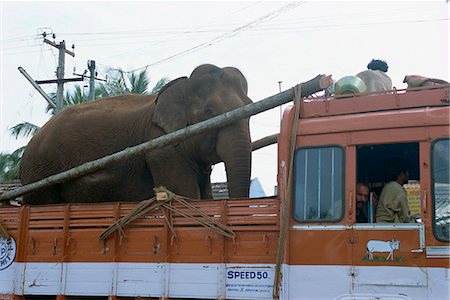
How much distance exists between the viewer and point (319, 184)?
18.1 feet

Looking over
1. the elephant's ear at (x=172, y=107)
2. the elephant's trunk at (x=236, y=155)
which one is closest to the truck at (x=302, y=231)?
the elephant's trunk at (x=236, y=155)

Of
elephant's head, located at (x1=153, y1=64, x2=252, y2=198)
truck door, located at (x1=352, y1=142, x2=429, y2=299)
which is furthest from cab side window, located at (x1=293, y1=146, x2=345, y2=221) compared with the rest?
elephant's head, located at (x1=153, y1=64, x2=252, y2=198)

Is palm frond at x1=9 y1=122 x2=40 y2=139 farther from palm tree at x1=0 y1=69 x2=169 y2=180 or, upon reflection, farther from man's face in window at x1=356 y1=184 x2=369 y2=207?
man's face in window at x1=356 y1=184 x2=369 y2=207

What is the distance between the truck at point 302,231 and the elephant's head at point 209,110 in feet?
5.71

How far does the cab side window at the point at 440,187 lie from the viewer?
16.6 ft

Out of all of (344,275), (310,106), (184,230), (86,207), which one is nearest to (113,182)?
(86,207)

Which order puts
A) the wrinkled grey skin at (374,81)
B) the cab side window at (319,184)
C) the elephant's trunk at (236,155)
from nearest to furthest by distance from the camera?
the cab side window at (319,184), the wrinkled grey skin at (374,81), the elephant's trunk at (236,155)

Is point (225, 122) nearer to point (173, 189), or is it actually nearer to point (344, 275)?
point (173, 189)

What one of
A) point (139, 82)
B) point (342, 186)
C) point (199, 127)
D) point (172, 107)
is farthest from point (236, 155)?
point (139, 82)

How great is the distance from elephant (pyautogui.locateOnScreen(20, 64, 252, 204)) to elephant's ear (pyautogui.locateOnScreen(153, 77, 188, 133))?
13 mm

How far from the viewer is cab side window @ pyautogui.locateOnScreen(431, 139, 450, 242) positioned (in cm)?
505

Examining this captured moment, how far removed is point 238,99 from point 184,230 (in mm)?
2739

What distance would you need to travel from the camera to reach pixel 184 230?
19.8 ft

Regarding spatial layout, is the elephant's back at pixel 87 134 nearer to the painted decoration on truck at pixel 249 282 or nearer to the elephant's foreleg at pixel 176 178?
the elephant's foreleg at pixel 176 178
